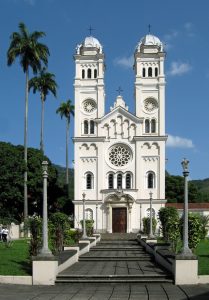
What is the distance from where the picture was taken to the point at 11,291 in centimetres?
1536

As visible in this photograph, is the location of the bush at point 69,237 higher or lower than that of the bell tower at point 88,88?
lower

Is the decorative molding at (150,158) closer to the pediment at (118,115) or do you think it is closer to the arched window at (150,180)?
the arched window at (150,180)

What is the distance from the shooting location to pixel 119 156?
6381 centimetres

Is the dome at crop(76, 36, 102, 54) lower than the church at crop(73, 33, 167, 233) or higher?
higher

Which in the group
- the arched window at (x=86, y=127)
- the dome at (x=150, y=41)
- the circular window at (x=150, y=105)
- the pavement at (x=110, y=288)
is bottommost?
the pavement at (x=110, y=288)

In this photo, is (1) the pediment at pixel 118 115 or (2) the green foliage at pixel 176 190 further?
(2) the green foliage at pixel 176 190

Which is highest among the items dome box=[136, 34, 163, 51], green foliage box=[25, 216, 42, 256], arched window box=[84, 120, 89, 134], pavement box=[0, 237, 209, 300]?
dome box=[136, 34, 163, 51]

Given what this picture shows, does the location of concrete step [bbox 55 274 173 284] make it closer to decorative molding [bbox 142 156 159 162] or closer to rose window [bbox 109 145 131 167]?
decorative molding [bbox 142 156 159 162]

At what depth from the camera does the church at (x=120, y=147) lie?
2431 inches

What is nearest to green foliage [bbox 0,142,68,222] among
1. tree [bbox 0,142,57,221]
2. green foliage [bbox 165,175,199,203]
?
tree [bbox 0,142,57,221]

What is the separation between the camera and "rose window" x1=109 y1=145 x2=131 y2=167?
209 feet

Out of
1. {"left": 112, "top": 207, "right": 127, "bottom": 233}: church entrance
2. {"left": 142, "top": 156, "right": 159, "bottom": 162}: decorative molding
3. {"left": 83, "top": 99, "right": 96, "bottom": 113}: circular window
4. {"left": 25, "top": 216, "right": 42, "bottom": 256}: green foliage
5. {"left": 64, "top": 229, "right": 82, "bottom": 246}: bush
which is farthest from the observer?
{"left": 83, "top": 99, "right": 96, "bottom": 113}: circular window

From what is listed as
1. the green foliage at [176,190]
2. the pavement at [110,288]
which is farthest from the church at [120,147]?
the pavement at [110,288]

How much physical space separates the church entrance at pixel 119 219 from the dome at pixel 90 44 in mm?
19610
